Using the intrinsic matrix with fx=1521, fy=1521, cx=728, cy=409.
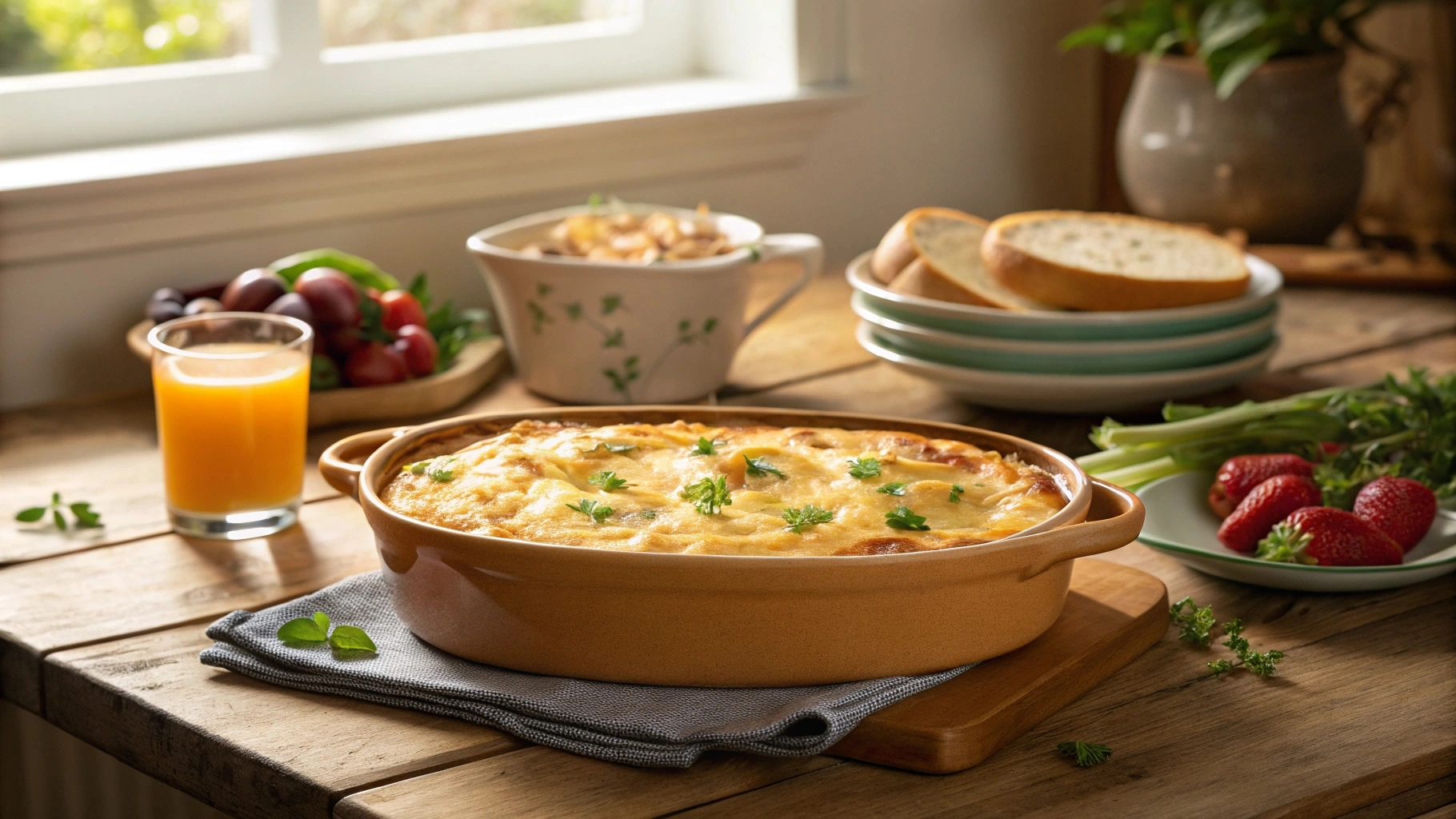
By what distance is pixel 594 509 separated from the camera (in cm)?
100

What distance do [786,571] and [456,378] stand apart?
0.90 meters

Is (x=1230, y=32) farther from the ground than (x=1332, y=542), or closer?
farther from the ground

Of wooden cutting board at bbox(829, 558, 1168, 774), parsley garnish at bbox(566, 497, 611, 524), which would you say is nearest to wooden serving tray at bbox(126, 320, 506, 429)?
parsley garnish at bbox(566, 497, 611, 524)

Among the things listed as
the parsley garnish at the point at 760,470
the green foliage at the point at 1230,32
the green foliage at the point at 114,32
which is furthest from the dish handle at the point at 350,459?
the green foliage at the point at 1230,32

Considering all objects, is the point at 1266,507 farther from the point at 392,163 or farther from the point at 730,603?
the point at 392,163

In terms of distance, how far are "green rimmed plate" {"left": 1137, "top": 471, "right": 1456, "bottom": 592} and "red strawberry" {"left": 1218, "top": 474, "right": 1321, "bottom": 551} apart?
0.02 m

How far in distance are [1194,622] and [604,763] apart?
0.46m

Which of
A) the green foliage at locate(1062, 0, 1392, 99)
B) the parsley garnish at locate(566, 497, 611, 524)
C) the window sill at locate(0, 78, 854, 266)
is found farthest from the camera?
the green foliage at locate(1062, 0, 1392, 99)

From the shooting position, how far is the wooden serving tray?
5.40ft

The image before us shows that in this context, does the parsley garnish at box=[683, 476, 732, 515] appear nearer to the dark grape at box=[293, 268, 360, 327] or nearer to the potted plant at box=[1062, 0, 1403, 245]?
the dark grape at box=[293, 268, 360, 327]

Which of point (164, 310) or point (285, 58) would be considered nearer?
point (164, 310)

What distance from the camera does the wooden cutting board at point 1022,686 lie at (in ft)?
3.02

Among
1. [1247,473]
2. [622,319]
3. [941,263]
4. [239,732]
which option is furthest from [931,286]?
[239,732]

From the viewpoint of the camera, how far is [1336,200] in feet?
7.50
